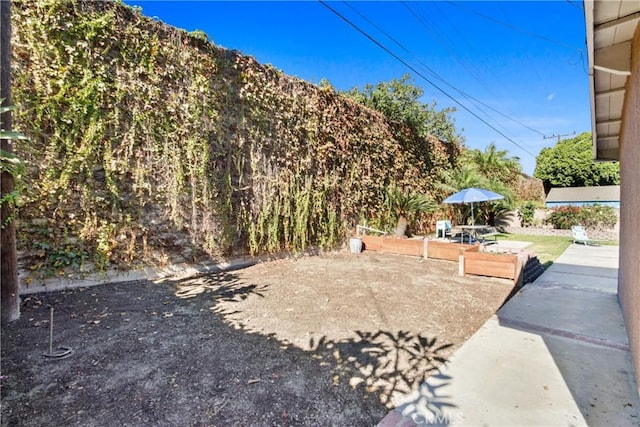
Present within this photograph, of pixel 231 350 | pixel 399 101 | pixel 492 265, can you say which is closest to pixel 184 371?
pixel 231 350

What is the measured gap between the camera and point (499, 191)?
44.4 ft

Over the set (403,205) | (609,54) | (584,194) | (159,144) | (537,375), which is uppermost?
(584,194)

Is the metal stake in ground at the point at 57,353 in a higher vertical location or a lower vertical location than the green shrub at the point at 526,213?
lower

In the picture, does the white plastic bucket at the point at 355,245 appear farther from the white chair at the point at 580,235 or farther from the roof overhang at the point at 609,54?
the white chair at the point at 580,235

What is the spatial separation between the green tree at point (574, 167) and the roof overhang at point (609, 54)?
25471 mm

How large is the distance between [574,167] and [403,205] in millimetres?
22169

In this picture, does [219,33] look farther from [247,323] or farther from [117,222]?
[247,323]

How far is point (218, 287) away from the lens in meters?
5.12

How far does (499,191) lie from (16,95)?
50.4 ft

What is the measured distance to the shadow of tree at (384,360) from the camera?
250 centimetres

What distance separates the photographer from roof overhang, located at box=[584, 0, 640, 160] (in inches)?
81.7

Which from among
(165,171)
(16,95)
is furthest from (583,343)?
(16,95)

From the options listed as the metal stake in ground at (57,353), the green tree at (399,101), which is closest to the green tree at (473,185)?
the green tree at (399,101)

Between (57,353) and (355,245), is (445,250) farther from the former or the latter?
(57,353)
